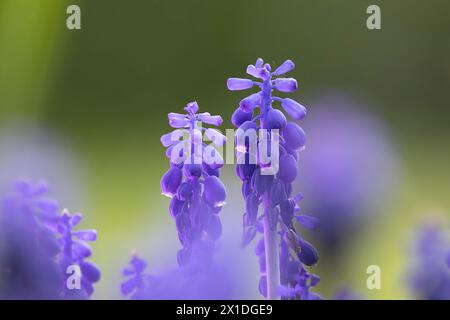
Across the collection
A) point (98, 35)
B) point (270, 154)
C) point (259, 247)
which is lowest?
point (259, 247)

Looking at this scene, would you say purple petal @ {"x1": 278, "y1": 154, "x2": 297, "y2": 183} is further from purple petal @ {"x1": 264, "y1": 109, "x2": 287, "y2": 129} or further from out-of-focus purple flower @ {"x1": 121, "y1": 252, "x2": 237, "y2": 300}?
out-of-focus purple flower @ {"x1": 121, "y1": 252, "x2": 237, "y2": 300}

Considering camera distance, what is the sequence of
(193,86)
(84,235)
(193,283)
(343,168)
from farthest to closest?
(193,86)
(343,168)
(84,235)
(193,283)

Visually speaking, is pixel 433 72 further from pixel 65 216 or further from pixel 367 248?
pixel 65 216

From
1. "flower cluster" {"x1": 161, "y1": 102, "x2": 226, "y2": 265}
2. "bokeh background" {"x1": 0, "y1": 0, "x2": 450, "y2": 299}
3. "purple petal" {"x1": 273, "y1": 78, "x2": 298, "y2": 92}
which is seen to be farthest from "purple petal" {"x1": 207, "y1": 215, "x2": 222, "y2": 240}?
"bokeh background" {"x1": 0, "y1": 0, "x2": 450, "y2": 299}

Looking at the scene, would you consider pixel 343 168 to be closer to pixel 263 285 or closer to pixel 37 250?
pixel 263 285

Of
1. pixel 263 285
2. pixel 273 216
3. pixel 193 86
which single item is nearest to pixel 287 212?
pixel 273 216
